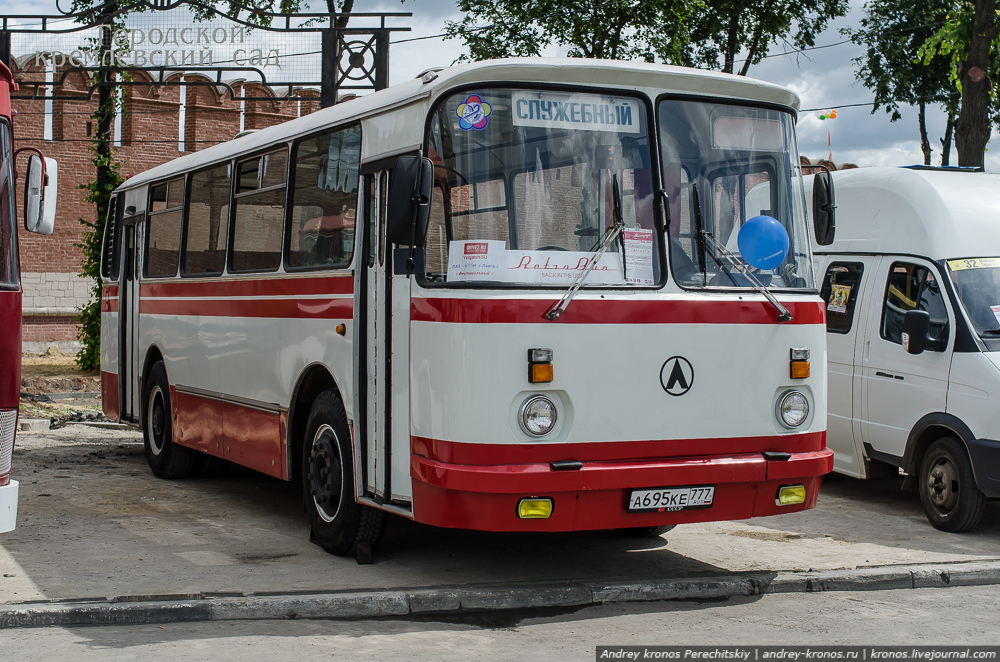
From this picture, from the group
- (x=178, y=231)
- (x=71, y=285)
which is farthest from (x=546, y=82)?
(x=71, y=285)

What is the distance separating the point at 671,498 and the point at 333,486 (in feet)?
7.72

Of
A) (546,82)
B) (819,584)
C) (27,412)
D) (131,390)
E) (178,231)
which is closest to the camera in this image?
(546,82)

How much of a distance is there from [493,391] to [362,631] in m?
1.41

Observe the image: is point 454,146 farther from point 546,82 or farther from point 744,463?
point 744,463

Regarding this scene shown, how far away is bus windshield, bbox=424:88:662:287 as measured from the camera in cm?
615

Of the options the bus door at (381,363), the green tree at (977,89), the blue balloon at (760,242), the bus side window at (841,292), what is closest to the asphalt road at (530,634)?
the bus door at (381,363)

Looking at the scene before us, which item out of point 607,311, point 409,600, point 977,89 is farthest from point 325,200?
point 977,89

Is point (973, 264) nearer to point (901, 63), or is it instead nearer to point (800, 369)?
point (800, 369)

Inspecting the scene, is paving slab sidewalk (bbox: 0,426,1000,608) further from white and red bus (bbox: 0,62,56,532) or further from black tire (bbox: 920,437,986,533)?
white and red bus (bbox: 0,62,56,532)

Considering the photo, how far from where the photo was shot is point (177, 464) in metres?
11.1

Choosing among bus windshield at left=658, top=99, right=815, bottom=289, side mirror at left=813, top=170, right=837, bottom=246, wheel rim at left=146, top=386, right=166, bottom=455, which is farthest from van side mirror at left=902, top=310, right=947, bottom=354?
wheel rim at left=146, top=386, right=166, bottom=455

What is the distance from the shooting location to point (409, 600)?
6.29m

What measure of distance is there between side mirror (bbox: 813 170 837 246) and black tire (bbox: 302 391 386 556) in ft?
10.5

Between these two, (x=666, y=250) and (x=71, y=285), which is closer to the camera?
(x=666, y=250)
